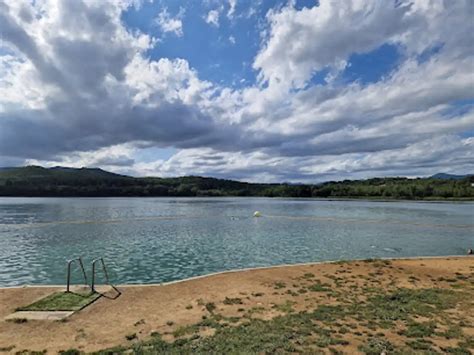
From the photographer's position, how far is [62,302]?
1042cm

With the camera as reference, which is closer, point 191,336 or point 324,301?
point 191,336

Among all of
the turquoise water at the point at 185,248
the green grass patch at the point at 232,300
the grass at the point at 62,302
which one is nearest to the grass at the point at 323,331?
the green grass patch at the point at 232,300

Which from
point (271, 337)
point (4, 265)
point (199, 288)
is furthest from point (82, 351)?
point (4, 265)

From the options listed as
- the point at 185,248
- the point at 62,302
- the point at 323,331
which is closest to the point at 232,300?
the point at 323,331

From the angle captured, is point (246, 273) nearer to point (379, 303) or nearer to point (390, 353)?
point (379, 303)

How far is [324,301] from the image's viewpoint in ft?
34.5

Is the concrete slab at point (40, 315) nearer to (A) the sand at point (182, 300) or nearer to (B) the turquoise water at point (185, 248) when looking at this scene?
(A) the sand at point (182, 300)

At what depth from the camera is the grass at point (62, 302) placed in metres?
9.87

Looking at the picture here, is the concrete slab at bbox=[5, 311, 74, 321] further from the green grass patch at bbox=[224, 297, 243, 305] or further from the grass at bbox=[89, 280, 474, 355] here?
the green grass patch at bbox=[224, 297, 243, 305]

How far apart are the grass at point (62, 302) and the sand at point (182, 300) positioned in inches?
14.8

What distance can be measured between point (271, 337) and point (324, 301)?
3871 mm

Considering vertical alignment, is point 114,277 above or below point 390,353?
below

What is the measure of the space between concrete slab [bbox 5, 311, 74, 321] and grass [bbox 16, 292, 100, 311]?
0.25m

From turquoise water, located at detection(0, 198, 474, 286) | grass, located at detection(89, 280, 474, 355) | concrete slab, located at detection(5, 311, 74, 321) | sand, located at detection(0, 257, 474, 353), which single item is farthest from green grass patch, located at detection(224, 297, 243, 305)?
turquoise water, located at detection(0, 198, 474, 286)
